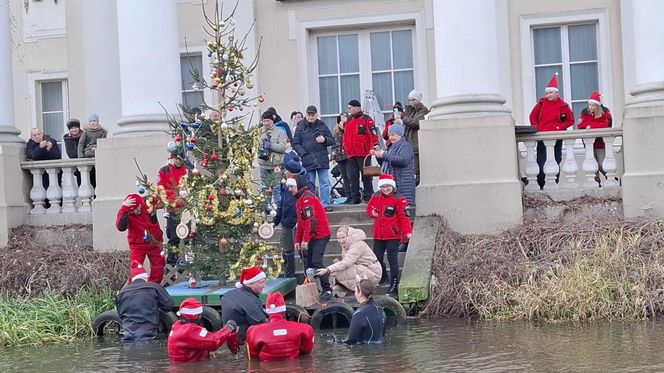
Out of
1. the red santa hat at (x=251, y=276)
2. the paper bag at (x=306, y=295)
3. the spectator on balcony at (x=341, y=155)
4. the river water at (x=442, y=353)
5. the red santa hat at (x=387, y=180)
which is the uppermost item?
the spectator on balcony at (x=341, y=155)

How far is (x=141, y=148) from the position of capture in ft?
56.0

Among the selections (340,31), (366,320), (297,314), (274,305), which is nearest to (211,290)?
(297,314)

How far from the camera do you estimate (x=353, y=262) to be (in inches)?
550

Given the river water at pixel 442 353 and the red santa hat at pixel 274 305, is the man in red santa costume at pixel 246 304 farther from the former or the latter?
the red santa hat at pixel 274 305

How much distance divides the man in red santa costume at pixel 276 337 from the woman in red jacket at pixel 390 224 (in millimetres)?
3380

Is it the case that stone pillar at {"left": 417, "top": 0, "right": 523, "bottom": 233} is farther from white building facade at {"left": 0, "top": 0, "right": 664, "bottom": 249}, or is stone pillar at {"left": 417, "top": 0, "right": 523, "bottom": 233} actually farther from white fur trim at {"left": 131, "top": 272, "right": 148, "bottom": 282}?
white fur trim at {"left": 131, "top": 272, "right": 148, "bottom": 282}

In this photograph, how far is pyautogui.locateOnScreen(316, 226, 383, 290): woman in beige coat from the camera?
13.9 m

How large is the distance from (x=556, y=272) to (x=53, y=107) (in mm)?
14334

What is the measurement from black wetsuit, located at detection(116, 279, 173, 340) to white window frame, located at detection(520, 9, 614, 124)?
380 inches

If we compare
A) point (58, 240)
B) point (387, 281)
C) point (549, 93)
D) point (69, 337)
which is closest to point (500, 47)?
point (549, 93)

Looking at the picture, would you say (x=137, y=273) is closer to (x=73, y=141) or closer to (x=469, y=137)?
(x=469, y=137)

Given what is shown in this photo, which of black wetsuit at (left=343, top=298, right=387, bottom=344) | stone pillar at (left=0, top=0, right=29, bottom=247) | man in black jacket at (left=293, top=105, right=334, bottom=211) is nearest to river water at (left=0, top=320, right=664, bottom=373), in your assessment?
black wetsuit at (left=343, top=298, right=387, bottom=344)

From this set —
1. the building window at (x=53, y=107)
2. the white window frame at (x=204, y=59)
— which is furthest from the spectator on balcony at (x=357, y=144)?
the building window at (x=53, y=107)

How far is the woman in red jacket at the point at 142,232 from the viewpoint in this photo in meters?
15.0
